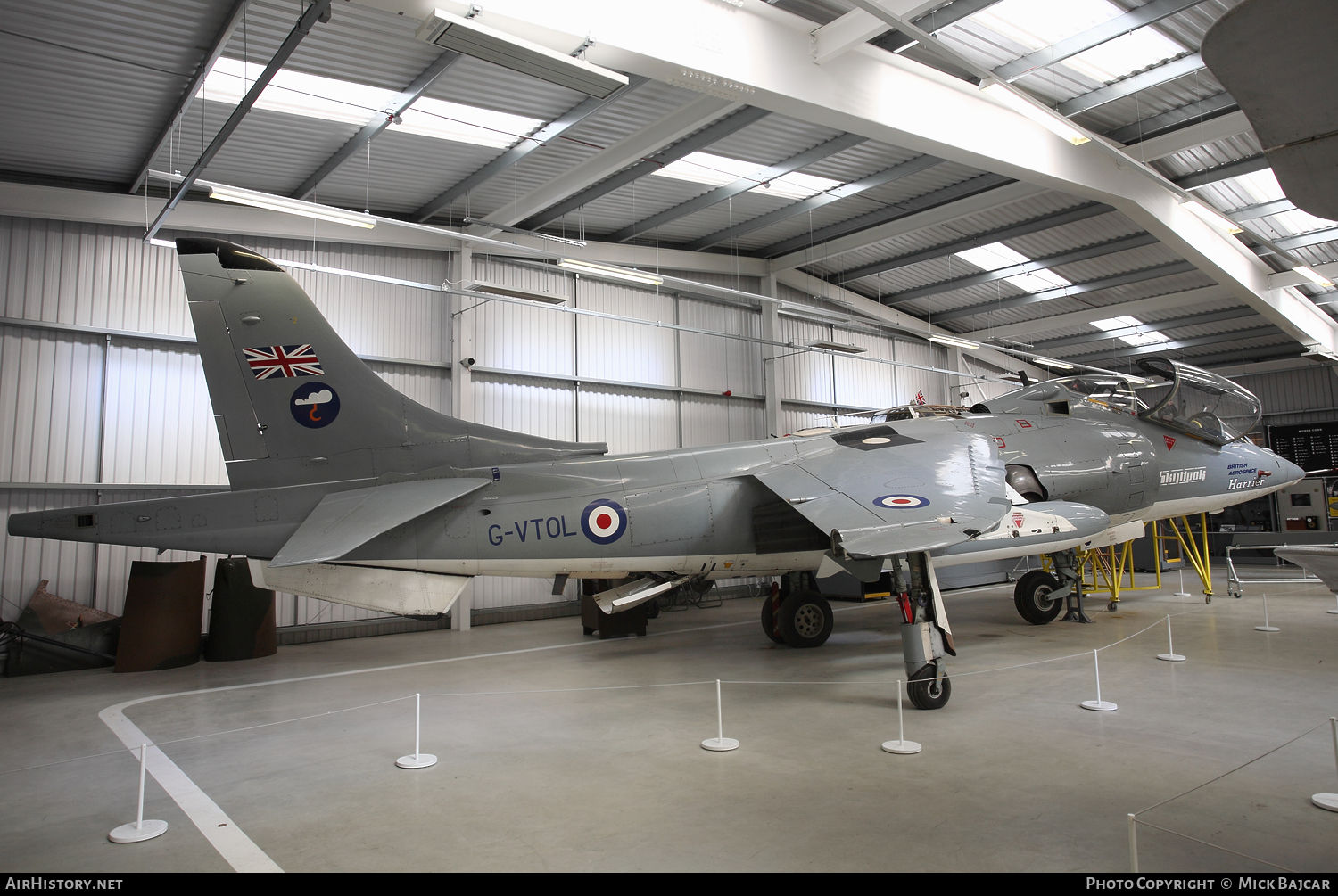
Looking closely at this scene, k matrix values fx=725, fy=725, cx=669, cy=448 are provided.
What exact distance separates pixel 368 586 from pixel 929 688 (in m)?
5.21

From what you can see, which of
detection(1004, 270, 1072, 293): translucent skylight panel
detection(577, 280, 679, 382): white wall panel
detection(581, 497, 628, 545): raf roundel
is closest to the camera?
detection(581, 497, 628, 545): raf roundel

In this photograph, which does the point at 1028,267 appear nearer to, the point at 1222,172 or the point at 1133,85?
the point at 1222,172

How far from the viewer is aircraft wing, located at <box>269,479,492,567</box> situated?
19.1ft

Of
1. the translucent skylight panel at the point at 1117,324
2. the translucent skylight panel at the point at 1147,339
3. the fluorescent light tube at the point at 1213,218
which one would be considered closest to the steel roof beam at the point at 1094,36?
the fluorescent light tube at the point at 1213,218

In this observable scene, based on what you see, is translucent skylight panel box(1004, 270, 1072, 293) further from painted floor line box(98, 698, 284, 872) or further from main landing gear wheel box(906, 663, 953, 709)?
painted floor line box(98, 698, 284, 872)

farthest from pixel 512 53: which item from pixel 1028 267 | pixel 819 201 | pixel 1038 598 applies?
pixel 1028 267

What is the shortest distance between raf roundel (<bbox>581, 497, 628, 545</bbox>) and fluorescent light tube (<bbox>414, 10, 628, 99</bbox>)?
14.0 feet

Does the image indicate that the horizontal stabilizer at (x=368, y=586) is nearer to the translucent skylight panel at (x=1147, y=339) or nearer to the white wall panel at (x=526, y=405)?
the white wall panel at (x=526, y=405)

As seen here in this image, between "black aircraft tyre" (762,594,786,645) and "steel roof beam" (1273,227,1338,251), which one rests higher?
"steel roof beam" (1273,227,1338,251)

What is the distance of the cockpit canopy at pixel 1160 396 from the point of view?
35.6 feet

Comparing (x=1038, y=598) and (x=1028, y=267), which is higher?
(x=1028, y=267)

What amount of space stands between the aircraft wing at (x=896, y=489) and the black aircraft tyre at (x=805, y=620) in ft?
8.58

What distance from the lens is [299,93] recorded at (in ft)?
32.4

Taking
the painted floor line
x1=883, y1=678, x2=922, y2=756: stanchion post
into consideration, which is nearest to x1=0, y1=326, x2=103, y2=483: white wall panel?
the painted floor line
